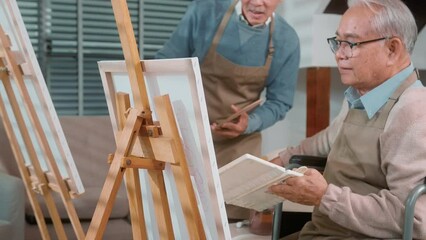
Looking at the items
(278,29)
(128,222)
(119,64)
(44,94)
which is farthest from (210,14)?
(128,222)

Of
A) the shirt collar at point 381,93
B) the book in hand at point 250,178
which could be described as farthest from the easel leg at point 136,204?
the shirt collar at point 381,93

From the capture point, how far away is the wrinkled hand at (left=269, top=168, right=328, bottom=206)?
161 cm

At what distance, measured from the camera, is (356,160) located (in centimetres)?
171

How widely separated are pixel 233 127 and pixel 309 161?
2.22 feet

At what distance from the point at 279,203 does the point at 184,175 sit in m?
0.56

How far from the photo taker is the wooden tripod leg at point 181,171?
4.45 feet

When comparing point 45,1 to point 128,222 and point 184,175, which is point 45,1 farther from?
point 184,175

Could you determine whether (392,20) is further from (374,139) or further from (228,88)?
(228,88)

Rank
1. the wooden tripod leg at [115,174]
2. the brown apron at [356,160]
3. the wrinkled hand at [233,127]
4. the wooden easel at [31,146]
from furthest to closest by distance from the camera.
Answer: the wrinkled hand at [233,127] < the wooden easel at [31,146] < the brown apron at [356,160] < the wooden tripod leg at [115,174]

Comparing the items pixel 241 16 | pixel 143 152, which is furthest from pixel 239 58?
pixel 143 152

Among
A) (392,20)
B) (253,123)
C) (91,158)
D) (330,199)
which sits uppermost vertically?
(392,20)

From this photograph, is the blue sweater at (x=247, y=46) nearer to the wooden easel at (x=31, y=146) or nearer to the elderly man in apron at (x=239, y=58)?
the elderly man in apron at (x=239, y=58)

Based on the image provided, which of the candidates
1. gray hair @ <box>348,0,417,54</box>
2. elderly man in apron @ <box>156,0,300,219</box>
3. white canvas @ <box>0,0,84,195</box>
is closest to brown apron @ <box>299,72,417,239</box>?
gray hair @ <box>348,0,417,54</box>

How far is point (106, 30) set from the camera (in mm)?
4156
